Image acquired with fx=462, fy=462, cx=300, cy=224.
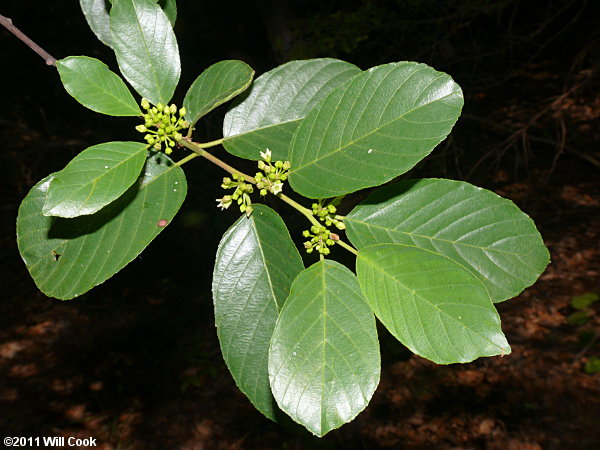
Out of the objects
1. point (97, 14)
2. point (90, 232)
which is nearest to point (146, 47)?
point (97, 14)

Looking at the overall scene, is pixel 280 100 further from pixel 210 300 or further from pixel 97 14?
pixel 210 300

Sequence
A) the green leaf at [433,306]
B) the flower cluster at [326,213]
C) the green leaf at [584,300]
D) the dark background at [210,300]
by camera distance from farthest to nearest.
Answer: the green leaf at [584,300] < the dark background at [210,300] < the flower cluster at [326,213] < the green leaf at [433,306]

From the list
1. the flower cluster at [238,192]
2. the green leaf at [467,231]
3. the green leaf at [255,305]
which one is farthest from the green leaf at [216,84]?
the green leaf at [467,231]

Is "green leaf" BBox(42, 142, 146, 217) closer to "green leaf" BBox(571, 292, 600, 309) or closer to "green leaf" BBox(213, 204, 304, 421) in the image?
"green leaf" BBox(213, 204, 304, 421)

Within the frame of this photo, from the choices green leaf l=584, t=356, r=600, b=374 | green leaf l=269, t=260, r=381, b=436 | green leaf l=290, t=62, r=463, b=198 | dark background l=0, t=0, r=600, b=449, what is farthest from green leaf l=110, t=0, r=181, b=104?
green leaf l=584, t=356, r=600, b=374

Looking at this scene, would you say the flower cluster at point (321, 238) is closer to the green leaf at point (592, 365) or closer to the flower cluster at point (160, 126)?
the flower cluster at point (160, 126)

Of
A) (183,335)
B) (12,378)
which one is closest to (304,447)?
(183,335)
